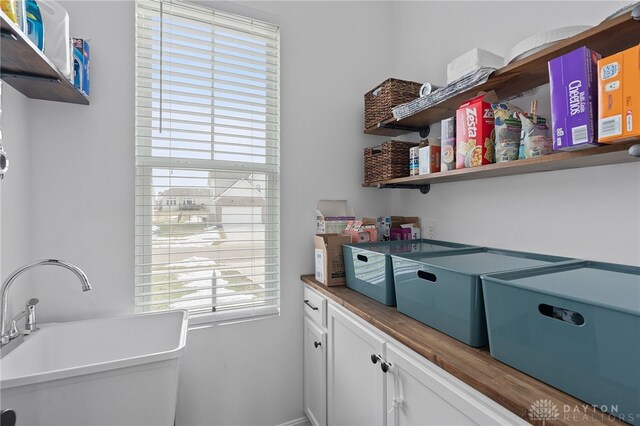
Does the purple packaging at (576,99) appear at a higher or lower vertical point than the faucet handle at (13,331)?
higher

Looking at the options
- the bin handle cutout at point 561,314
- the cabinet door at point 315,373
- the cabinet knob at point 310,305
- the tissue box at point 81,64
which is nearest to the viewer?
the bin handle cutout at point 561,314

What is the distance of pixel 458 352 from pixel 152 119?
1752 mm

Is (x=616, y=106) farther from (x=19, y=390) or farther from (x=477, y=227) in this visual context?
(x=19, y=390)

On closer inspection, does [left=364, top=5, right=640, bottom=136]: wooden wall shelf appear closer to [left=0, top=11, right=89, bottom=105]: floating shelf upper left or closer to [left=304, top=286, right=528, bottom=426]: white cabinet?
[left=304, top=286, right=528, bottom=426]: white cabinet

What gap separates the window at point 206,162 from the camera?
1.57 metres

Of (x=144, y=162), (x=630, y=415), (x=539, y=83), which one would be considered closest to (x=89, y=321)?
(x=144, y=162)

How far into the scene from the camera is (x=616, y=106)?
75cm

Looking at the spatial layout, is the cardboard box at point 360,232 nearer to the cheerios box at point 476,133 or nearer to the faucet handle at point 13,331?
the cheerios box at point 476,133

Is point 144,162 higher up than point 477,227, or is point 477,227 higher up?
point 144,162

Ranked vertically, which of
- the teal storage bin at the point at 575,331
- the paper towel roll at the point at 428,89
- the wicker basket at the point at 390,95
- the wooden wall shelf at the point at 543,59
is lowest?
the teal storage bin at the point at 575,331

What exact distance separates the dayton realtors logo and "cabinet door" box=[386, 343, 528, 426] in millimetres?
53

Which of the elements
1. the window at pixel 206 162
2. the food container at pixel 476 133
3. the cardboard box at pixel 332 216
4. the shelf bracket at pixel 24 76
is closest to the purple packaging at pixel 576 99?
the food container at pixel 476 133

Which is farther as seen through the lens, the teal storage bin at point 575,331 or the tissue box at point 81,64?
the tissue box at point 81,64

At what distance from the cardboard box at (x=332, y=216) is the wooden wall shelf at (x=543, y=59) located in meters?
0.74
